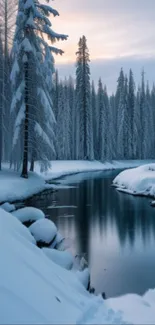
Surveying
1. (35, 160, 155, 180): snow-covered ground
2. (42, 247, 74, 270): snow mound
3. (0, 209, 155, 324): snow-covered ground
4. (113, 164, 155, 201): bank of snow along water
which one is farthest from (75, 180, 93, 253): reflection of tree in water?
(35, 160, 155, 180): snow-covered ground

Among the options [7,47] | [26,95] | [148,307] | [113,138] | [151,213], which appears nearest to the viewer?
[148,307]

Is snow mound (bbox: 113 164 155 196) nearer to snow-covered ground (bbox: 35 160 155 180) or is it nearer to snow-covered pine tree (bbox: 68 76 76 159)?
snow-covered ground (bbox: 35 160 155 180)

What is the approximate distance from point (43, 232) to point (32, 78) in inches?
591

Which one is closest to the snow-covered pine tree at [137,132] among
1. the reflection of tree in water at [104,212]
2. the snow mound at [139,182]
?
the snow mound at [139,182]

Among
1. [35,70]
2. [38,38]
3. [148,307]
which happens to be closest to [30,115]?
[35,70]

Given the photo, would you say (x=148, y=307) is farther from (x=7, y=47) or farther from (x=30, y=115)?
(x=7, y=47)

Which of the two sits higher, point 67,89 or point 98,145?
point 67,89

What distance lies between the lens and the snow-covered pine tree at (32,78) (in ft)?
73.2

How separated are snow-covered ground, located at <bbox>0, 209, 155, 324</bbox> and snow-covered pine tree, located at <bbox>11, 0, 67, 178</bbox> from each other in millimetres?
15885

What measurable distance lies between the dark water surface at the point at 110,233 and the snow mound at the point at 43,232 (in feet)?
3.28

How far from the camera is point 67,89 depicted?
2581 inches

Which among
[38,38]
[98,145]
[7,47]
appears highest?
[7,47]

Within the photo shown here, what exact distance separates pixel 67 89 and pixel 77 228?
54107mm

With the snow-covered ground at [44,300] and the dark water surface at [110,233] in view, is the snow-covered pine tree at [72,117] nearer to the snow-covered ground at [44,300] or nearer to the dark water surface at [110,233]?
the dark water surface at [110,233]
